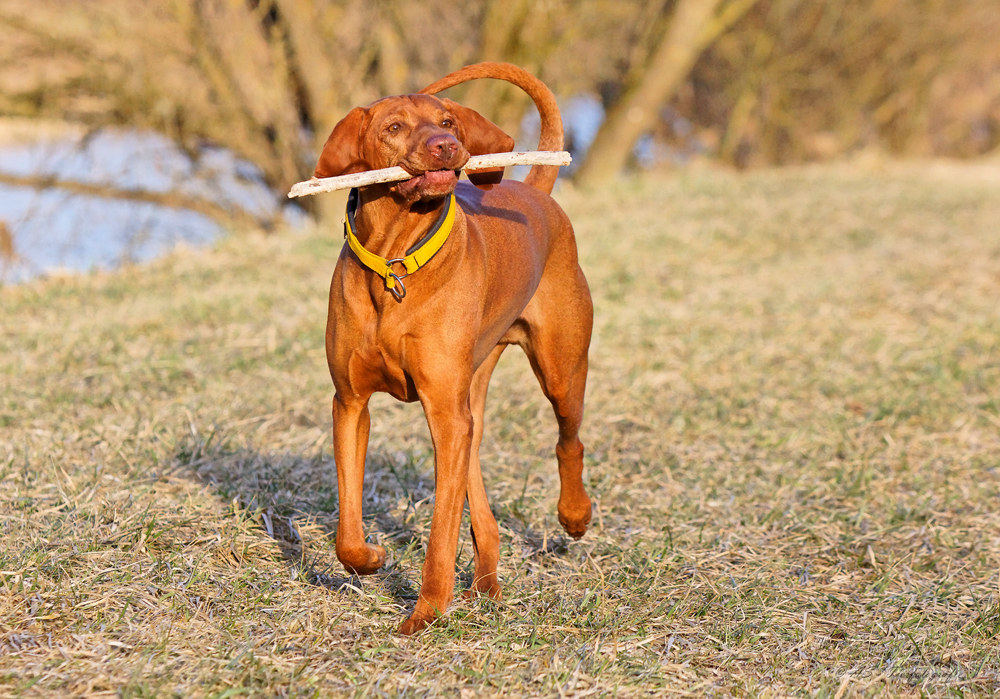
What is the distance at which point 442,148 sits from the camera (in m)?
2.51

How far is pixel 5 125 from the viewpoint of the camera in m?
10.4

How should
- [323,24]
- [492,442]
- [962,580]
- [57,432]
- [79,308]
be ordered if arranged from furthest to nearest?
[323,24]
[79,308]
[492,442]
[57,432]
[962,580]

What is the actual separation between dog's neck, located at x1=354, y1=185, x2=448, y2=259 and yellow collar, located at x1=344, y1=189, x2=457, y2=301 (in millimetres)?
22

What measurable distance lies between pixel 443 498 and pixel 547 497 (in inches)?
60.8

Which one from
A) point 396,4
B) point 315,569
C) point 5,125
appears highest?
point 396,4

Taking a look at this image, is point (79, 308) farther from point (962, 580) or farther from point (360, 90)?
point (962, 580)

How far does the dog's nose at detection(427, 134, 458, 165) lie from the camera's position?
2.51 meters

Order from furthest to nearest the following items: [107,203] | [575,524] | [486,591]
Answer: [107,203], [575,524], [486,591]

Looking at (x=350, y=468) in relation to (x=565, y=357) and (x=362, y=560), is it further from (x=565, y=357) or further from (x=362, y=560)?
(x=565, y=357)

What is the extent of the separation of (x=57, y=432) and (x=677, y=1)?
960 centimetres

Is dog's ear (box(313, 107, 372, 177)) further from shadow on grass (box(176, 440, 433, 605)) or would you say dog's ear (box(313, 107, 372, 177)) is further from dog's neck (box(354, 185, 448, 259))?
shadow on grass (box(176, 440, 433, 605))

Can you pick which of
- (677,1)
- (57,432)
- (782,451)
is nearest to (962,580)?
(782,451)

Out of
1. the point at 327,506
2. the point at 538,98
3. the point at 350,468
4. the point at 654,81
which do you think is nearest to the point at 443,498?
the point at 350,468

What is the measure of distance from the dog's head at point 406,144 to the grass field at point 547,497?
120 cm
